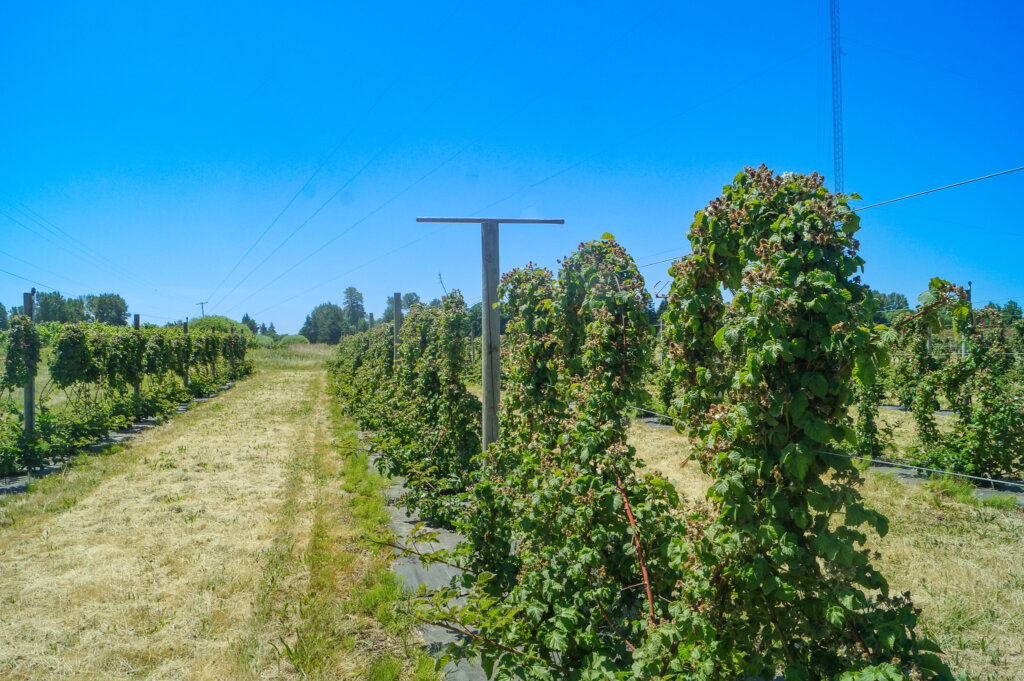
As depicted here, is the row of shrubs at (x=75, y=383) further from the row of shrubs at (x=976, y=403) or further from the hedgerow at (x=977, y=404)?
the hedgerow at (x=977, y=404)

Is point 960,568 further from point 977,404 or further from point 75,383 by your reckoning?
point 75,383

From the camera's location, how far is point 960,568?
4461mm

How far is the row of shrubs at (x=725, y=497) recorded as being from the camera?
2047 millimetres

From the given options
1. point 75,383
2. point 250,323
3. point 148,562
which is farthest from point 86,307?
point 148,562

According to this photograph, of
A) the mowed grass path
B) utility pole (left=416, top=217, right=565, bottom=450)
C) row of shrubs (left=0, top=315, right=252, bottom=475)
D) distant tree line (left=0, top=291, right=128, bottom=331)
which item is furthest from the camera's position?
distant tree line (left=0, top=291, right=128, bottom=331)

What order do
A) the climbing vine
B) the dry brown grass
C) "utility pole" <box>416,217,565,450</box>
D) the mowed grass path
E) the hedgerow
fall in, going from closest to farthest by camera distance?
1. the climbing vine
2. the dry brown grass
3. the mowed grass path
4. "utility pole" <box>416,217,565,450</box>
5. the hedgerow

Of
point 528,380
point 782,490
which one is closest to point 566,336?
point 528,380

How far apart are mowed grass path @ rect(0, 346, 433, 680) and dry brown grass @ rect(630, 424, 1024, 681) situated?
9.09 feet

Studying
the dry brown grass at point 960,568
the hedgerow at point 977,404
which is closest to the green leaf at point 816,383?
the dry brown grass at point 960,568

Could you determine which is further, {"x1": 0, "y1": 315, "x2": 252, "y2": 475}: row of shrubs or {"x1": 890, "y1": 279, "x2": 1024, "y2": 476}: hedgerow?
{"x1": 0, "y1": 315, "x2": 252, "y2": 475}: row of shrubs

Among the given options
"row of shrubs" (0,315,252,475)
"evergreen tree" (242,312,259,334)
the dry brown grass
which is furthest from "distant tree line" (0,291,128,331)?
the dry brown grass

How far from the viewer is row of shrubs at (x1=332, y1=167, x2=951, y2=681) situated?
6.72ft

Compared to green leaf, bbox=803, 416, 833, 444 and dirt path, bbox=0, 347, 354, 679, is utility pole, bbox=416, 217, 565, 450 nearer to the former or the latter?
dirt path, bbox=0, 347, 354, 679

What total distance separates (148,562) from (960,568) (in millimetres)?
7412
